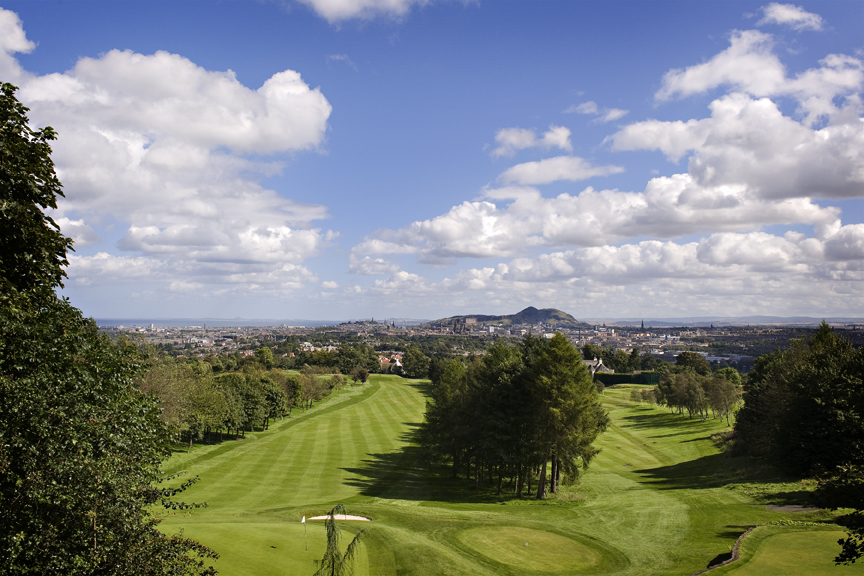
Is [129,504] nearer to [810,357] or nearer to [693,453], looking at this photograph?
[810,357]

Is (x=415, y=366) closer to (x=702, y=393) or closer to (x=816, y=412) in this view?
(x=702, y=393)

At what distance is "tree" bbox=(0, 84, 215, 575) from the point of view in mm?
9234

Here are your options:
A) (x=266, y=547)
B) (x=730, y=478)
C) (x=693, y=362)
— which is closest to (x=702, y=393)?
(x=730, y=478)

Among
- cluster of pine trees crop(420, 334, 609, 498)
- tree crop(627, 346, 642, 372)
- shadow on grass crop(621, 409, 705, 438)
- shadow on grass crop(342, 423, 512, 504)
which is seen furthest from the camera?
tree crop(627, 346, 642, 372)

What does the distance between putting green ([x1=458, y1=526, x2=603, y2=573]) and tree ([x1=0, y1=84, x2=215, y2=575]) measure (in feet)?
46.7

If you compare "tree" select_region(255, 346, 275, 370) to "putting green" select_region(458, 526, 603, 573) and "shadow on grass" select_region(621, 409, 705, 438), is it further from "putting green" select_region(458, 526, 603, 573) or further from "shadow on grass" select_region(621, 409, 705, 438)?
"putting green" select_region(458, 526, 603, 573)

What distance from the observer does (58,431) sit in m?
9.61

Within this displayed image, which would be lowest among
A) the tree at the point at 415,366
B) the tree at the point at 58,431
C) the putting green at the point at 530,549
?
the tree at the point at 415,366

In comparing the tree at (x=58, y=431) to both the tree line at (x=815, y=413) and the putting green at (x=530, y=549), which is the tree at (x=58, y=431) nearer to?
the putting green at (x=530, y=549)

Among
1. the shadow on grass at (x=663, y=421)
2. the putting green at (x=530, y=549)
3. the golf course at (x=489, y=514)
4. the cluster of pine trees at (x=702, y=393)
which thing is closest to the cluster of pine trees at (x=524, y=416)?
the golf course at (x=489, y=514)

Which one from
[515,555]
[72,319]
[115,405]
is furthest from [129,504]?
[515,555]

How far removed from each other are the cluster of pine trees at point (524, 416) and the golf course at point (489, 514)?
8.37 ft

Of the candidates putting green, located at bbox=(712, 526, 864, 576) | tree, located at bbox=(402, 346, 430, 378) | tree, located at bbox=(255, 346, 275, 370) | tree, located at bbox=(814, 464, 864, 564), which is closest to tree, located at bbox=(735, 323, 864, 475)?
putting green, located at bbox=(712, 526, 864, 576)

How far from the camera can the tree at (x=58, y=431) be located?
30.3ft
